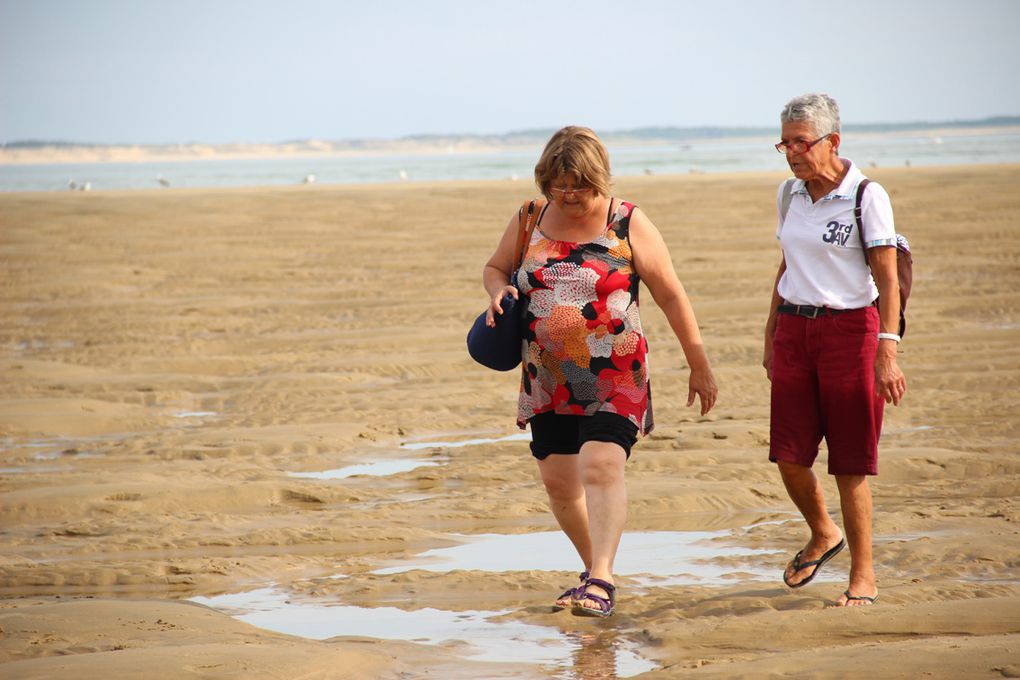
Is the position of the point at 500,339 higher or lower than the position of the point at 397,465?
higher

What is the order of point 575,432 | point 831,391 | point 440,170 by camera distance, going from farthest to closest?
1. point 440,170
2. point 575,432
3. point 831,391

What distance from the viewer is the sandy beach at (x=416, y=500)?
14.2 feet

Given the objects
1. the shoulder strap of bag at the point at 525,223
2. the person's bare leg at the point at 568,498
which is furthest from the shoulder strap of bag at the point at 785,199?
the person's bare leg at the point at 568,498

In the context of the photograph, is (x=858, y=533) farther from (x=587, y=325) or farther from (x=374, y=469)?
(x=374, y=469)

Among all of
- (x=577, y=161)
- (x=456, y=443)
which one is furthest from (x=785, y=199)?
(x=456, y=443)

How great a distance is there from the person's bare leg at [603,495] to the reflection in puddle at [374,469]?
8.64 feet

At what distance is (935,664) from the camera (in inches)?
151

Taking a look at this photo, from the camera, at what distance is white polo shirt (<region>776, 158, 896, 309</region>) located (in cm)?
450

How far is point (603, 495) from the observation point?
15.2 feet

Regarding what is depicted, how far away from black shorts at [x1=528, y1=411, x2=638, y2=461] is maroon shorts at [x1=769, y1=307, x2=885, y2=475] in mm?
559

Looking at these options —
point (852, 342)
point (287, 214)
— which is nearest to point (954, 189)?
point (287, 214)

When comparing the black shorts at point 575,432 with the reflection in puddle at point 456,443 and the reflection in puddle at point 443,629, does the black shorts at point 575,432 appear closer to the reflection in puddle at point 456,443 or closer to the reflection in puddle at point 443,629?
the reflection in puddle at point 443,629

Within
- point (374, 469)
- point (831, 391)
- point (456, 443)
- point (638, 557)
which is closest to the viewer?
point (831, 391)

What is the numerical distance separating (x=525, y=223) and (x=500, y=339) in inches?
18.0
